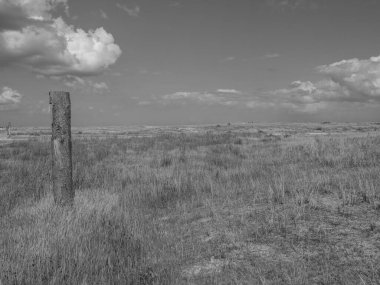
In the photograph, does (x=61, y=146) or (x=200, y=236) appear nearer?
(x=200, y=236)

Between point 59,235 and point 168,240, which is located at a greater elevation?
point 59,235

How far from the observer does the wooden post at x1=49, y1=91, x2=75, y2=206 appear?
21.5 ft

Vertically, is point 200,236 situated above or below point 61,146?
below

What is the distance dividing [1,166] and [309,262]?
1289 cm

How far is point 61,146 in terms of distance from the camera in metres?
6.65

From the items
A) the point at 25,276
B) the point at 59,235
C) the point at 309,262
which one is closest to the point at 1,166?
the point at 59,235

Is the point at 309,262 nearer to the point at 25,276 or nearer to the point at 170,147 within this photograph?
the point at 25,276

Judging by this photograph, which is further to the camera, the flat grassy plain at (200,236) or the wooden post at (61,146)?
the wooden post at (61,146)

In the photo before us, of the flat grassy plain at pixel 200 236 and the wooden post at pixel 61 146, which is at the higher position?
the wooden post at pixel 61 146

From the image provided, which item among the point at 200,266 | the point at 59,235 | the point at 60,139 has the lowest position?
the point at 200,266

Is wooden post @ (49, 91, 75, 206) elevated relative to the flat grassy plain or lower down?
elevated

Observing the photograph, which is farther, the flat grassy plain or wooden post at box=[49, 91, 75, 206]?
wooden post at box=[49, 91, 75, 206]

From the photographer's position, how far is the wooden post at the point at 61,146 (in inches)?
258

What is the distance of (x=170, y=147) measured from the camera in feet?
72.9
